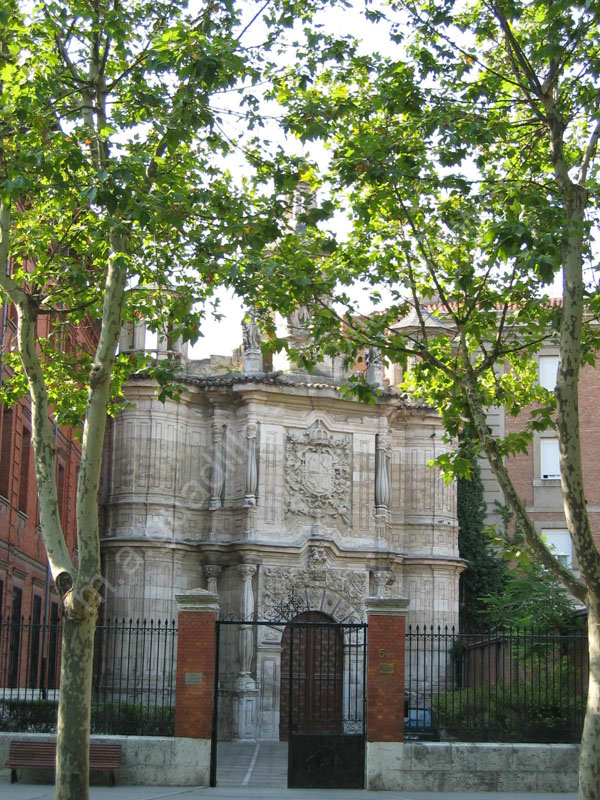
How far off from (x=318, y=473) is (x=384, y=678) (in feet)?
57.5

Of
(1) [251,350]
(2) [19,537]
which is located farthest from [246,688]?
(1) [251,350]

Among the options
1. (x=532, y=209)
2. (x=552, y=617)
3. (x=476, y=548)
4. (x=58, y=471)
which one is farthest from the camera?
(x=476, y=548)

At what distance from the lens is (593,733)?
47.1 feet

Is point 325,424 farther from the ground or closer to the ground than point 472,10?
closer to the ground

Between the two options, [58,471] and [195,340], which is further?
[58,471]

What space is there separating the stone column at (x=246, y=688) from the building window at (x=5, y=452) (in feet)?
31.6

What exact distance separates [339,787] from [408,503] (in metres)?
20.0

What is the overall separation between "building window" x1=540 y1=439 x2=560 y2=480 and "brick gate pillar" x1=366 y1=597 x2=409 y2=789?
927 inches

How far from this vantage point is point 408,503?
133ft

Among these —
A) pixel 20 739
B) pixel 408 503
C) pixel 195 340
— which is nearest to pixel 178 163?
pixel 195 340

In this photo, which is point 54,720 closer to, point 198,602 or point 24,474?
point 198,602

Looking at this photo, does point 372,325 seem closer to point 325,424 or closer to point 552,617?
point 552,617

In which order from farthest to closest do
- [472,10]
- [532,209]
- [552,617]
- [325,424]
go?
[325,424] → [552,617] → [472,10] → [532,209]

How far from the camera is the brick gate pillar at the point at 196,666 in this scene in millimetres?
20812
